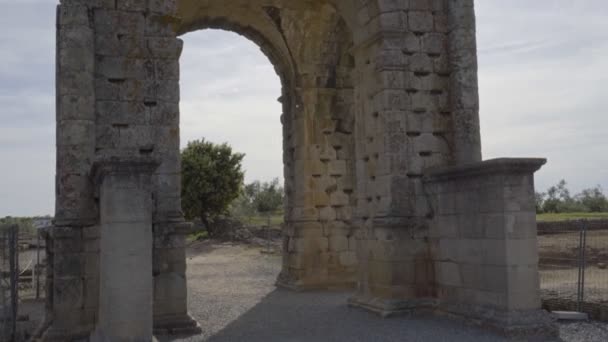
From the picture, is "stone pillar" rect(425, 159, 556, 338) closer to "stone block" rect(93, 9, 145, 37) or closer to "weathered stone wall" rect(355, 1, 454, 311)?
"weathered stone wall" rect(355, 1, 454, 311)

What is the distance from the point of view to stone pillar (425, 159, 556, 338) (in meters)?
7.16

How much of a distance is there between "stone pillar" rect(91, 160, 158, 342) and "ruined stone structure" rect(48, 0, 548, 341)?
11 millimetres

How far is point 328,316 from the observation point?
356 inches

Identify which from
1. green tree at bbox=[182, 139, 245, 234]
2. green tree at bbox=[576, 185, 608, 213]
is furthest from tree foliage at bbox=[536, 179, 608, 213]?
green tree at bbox=[182, 139, 245, 234]

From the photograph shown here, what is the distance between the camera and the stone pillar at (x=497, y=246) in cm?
716

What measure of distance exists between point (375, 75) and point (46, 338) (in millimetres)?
5841

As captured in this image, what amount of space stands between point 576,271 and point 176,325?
7687 mm

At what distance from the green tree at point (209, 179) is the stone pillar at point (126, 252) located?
80.7 feet

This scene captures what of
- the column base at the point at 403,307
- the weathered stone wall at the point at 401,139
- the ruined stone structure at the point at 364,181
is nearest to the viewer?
the ruined stone structure at the point at 364,181

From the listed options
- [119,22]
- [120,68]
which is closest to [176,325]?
[120,68]

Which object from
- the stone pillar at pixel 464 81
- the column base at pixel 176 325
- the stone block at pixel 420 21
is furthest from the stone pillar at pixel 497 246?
the column base at pixel 176 325

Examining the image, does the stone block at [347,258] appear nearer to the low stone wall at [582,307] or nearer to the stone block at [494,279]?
the low stone wall at [582,307]

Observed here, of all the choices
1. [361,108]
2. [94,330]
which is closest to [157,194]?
[94,330]

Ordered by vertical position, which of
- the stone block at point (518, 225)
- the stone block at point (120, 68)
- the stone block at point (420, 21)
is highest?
the stone block at point (420, 21)
